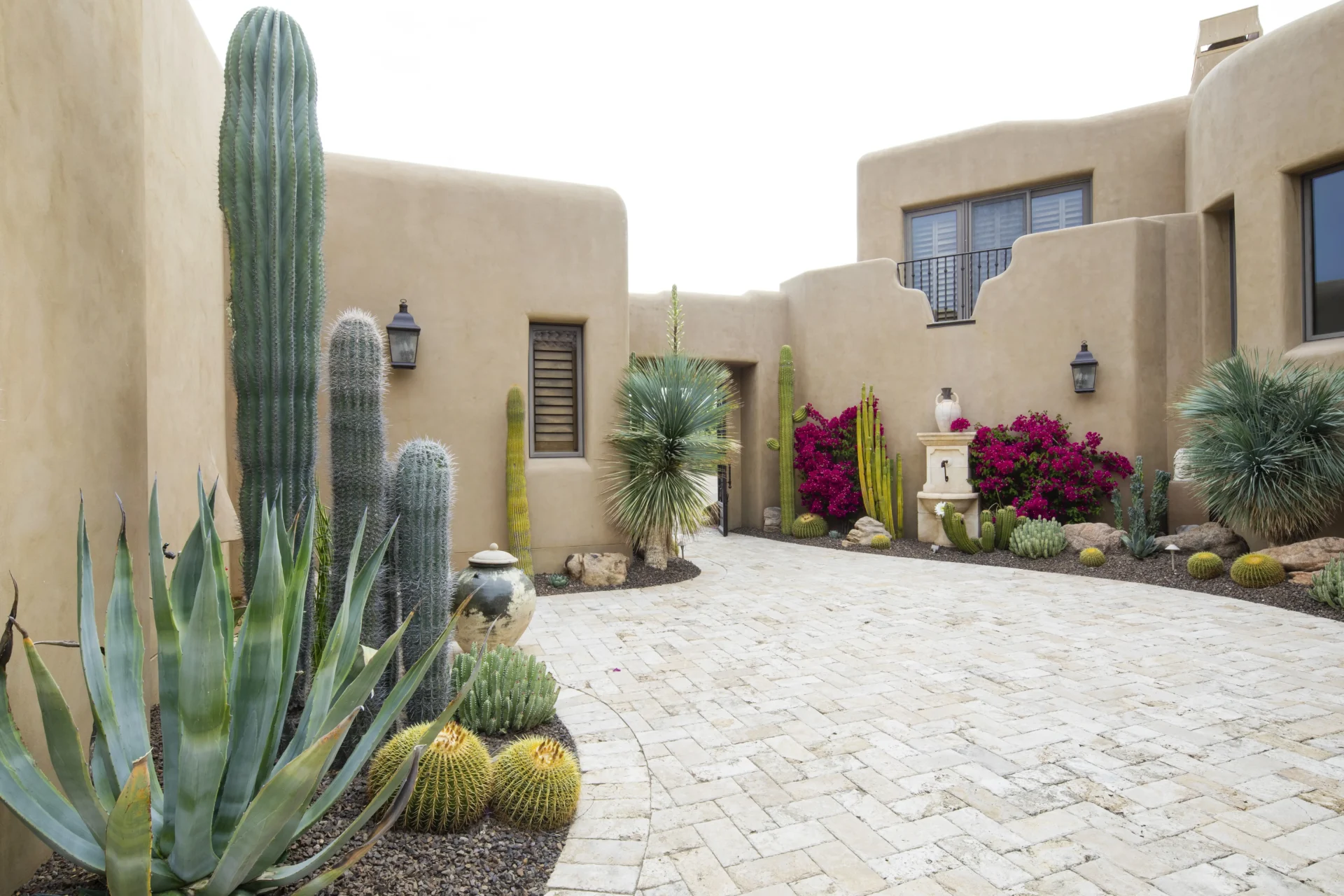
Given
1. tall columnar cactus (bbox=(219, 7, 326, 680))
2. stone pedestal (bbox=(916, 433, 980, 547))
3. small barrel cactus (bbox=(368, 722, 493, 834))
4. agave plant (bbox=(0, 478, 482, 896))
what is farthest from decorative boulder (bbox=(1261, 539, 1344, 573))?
tall columnar cactus (bbox=(219, 7, 326, 680))

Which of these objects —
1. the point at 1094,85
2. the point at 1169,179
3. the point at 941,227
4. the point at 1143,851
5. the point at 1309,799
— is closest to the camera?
the point at 1143,851

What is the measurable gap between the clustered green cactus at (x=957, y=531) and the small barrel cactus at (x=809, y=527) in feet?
7.05

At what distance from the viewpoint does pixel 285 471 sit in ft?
11.0

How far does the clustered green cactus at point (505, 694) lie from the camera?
368 cm

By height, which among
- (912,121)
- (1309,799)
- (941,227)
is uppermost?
(912,121)

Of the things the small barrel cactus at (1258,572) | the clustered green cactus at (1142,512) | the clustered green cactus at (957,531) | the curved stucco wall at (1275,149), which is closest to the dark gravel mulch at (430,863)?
the small barrel cactus at (1258,572)

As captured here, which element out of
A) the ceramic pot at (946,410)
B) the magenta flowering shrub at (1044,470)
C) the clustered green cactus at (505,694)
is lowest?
the clustered green cactus at (505,694)

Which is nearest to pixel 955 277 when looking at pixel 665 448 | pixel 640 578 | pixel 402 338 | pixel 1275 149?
pixel 1275 149

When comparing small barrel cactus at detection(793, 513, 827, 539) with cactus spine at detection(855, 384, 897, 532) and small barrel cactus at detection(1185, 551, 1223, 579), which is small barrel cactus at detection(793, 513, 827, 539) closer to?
cactus spine at detection(855, 384, 897, 532)

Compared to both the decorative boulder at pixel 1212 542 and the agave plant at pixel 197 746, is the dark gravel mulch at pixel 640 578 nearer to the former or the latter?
the agave plant at pixel 197 746

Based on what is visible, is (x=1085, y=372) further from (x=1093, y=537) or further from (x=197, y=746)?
(x=197, y=746)

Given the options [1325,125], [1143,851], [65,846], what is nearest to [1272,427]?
[1325,125]

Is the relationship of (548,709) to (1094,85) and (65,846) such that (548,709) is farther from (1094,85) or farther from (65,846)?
(1094,85)

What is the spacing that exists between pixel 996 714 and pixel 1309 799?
136cm
